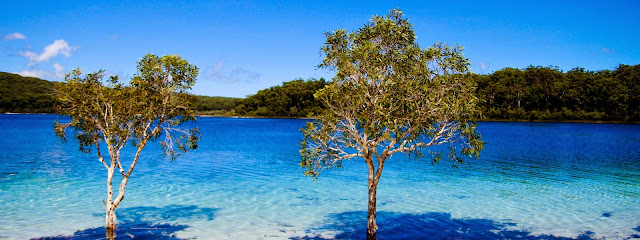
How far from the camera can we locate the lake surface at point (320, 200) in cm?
2136

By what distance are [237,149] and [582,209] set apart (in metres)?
45.6

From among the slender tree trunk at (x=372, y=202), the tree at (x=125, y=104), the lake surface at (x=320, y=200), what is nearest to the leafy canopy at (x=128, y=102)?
the tree at (x=125, y=104)

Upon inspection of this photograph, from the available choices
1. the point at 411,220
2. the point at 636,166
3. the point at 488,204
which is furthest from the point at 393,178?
the point at 636,166

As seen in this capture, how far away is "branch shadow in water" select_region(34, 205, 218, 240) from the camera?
2002cm

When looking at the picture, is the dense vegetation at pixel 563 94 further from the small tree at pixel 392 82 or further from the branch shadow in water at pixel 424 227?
the small tree at pixel 392 82

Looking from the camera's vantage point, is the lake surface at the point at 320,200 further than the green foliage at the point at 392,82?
Yes

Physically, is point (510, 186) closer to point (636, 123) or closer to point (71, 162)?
point (71, 162)

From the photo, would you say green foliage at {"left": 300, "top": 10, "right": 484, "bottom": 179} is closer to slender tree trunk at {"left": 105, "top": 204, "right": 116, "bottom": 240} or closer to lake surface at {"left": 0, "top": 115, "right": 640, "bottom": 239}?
lake surface at {"left": 0, "top": 115, "right": 640, "bottom": 239}

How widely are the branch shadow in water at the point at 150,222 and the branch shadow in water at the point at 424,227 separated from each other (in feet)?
21.9

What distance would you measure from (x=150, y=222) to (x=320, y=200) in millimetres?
10489

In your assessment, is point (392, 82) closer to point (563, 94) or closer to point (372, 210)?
point (372, 210)

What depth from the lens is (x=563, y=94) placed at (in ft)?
562

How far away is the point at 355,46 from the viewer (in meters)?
16.7

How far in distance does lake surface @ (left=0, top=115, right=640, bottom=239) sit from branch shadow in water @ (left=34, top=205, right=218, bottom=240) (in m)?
0.05
